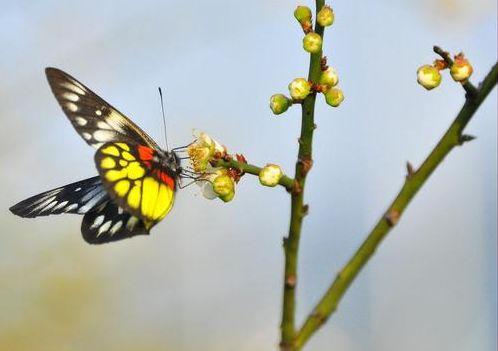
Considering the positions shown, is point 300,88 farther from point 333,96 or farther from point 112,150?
point 112,150

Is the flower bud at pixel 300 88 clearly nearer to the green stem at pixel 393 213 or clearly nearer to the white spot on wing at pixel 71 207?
the green stem at pixel 393 213

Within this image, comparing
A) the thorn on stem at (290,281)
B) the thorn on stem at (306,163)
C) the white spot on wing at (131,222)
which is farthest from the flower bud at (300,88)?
the white spot on wing at (131,222)

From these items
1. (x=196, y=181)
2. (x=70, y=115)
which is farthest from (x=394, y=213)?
(x=70, y=115)

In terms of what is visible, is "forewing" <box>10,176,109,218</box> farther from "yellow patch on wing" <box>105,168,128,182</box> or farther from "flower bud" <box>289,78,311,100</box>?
"flower bud" <box>289,78,311,100</box>

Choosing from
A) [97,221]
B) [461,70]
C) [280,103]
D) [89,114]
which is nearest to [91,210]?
[97,221]

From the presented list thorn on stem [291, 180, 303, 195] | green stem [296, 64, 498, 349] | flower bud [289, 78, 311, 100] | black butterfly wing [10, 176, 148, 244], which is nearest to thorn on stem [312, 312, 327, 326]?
green stem [296, 64, 498, 349]

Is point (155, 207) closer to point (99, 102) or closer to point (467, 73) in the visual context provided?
point (99, 102)

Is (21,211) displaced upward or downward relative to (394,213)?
downward
